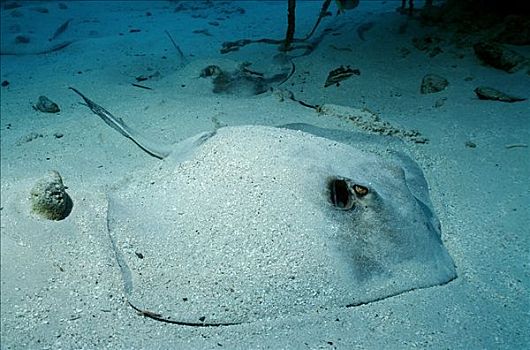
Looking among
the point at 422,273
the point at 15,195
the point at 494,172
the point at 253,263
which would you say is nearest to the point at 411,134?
the point at 494,172

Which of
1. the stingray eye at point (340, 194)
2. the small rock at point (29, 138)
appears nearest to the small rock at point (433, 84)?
the stingray eye at point (340, 194)

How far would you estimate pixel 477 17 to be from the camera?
569cm

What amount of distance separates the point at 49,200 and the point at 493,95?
14.4 ft

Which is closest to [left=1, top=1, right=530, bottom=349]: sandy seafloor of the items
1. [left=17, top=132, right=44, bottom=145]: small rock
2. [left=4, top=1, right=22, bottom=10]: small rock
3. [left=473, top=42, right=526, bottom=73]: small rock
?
[left=17, top=132, right=44, bottom=145]: small rock

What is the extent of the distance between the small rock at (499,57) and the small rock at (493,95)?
2.37 feet

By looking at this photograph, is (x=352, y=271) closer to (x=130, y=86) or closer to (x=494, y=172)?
(x=494, y=172)

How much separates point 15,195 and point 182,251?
1.52 metres

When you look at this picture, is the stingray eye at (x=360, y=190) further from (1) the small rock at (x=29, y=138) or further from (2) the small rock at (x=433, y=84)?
(1) the small rock at (x=29, y=138)

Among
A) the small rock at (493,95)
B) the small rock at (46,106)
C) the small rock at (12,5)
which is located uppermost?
the small rock at (493,95)

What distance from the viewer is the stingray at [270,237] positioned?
1766 millimetres

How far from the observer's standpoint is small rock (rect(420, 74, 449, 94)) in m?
4.45

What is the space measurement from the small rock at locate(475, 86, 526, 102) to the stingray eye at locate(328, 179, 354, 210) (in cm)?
294

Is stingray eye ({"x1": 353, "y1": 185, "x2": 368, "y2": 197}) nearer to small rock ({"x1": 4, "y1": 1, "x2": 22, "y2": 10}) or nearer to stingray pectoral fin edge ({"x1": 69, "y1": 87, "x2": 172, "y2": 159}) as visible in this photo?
stingray pectoral fin edge ({"x1": 69, "y1": 87, "x2": 172, "y2": 159})

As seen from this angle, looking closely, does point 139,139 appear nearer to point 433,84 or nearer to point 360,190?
point 360,190
